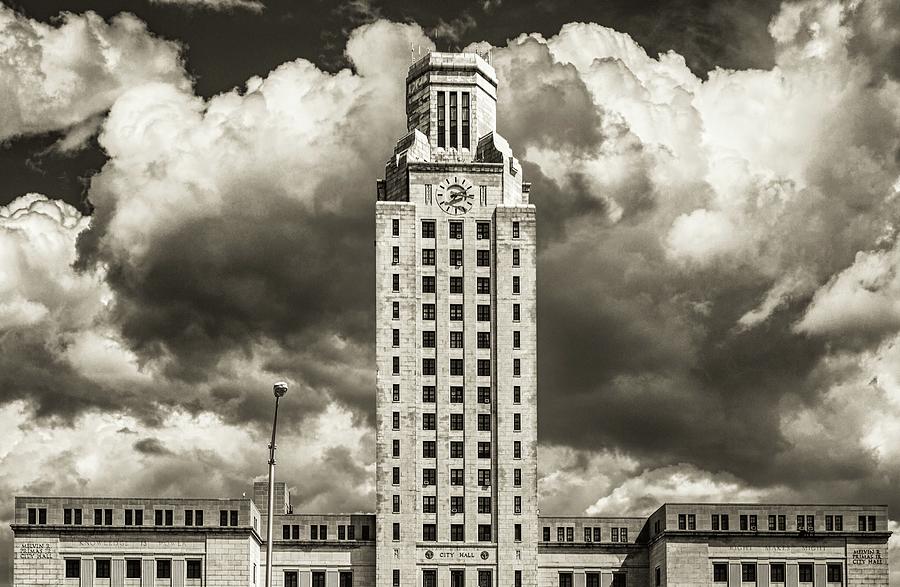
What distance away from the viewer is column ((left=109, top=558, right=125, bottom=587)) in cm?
16562

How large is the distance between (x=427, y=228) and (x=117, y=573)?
4814cm

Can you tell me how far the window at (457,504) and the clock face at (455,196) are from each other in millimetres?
30123

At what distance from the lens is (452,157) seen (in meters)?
186

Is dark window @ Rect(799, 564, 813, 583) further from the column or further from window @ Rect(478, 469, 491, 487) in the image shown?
the column

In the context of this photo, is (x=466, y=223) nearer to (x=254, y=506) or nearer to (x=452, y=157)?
(x=452, y=157)

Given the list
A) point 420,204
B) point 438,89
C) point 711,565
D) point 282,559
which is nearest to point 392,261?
point 420,204

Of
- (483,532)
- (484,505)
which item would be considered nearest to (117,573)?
(483,532)

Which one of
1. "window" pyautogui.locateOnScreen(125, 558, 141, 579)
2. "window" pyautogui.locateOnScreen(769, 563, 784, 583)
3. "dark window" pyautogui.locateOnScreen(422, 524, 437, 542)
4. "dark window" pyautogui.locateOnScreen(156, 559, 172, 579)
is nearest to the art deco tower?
"dark window" pyautogui.locateOnScreen(422, 524, 437, 542)

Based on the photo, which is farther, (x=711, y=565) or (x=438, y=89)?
(x=438, y=89)

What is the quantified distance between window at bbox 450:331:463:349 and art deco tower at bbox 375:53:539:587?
0.35ft

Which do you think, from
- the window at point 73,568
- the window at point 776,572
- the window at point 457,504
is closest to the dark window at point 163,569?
the window at point 73,568

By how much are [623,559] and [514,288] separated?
31164 millimetres

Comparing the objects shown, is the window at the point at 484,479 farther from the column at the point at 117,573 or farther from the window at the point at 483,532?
the column at the point at 117,573

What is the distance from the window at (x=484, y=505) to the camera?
17675 cm
